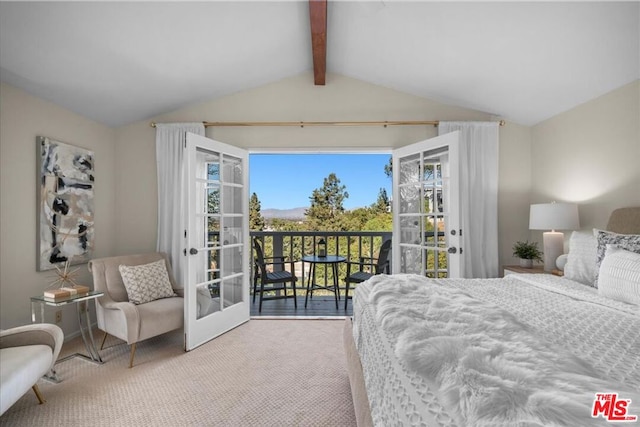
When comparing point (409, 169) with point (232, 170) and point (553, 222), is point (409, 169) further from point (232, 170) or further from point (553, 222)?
point (232, 170)

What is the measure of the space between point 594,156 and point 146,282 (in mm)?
4242

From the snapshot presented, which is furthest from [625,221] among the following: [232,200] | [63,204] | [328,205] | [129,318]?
[328,205]

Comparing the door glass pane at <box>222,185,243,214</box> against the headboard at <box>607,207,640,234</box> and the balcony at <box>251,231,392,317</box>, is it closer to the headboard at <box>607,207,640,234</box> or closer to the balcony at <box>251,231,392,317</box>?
the balcony at <box>251,231,392,317</box>

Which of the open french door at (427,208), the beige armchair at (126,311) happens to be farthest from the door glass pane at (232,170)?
the open french door at (427,208)

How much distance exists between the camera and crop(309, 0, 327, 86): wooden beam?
247 centimetres

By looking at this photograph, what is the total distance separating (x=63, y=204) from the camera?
2.93 meters

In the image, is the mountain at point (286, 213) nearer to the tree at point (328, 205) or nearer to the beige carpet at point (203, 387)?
the tree at point (328, 205)

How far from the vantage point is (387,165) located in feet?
23.5

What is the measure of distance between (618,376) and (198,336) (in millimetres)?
2935

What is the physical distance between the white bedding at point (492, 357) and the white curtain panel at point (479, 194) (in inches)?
69.6

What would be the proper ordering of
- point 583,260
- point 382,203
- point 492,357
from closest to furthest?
1. point 492,357
2. point 583,260
3. point 382,203

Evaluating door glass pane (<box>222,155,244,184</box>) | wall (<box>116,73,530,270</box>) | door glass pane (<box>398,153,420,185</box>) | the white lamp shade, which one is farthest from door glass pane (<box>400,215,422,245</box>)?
door glass pane (<box>222,155,244,184</box>)

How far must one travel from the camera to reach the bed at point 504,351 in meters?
0.64

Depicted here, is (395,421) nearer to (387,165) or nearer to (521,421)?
(521,421)
